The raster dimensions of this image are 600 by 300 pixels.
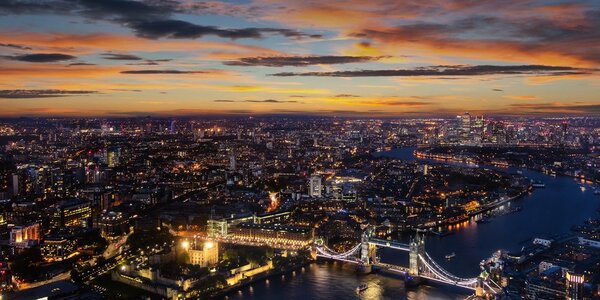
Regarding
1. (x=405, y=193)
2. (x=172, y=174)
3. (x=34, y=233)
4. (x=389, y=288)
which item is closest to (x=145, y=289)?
(x=389, y=288)

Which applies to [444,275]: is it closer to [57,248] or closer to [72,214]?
[57,248]

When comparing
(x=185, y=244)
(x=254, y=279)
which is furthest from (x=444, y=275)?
(x=185, y=244)

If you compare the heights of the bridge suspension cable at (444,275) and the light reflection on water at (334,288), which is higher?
the bridge suspension cable at (444,275)

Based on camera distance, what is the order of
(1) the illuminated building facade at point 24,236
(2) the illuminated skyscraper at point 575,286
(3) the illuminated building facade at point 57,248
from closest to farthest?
(2) the illuminated skyscraper at point 575,286
(3) the illuminated building facade at point 57,248
(1) the illuminated building facade at point 24,236

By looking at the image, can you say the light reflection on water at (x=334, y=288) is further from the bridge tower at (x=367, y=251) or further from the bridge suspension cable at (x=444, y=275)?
the bridge tower at (x=367, y=251)

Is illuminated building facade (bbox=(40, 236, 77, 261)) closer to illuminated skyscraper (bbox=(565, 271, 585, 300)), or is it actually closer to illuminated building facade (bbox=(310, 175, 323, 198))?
illuminated skyscraper (bbox=(565, 271, 585, 300))

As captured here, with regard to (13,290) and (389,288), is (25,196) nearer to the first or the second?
(13,290)

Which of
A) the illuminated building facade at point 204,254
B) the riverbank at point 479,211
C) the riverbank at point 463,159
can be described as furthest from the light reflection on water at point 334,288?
the riverbank at point 463,159
